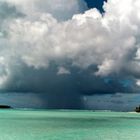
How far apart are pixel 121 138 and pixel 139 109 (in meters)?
169

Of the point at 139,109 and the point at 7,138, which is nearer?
the point at 7,138

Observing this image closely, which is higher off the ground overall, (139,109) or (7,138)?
(139,109)

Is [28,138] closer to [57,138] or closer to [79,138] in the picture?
[57,138]

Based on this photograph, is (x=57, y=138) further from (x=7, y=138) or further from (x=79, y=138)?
(x=7, y=138)

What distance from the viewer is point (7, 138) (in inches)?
1240

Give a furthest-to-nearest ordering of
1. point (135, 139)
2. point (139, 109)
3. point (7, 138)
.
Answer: point (139, 109)
point (135, 139)
point (7, 138)

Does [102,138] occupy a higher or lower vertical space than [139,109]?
lower

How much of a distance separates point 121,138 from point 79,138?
454 cm

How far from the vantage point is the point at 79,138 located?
32625 mm

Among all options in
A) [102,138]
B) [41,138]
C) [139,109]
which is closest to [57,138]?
[41,138]

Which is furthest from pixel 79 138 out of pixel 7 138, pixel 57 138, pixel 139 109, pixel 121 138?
pixel 139 109

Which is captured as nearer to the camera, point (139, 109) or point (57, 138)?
point (57, 138)

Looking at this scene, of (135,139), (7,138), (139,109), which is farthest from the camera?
(139,109)

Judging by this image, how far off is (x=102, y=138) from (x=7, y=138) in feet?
31.0
